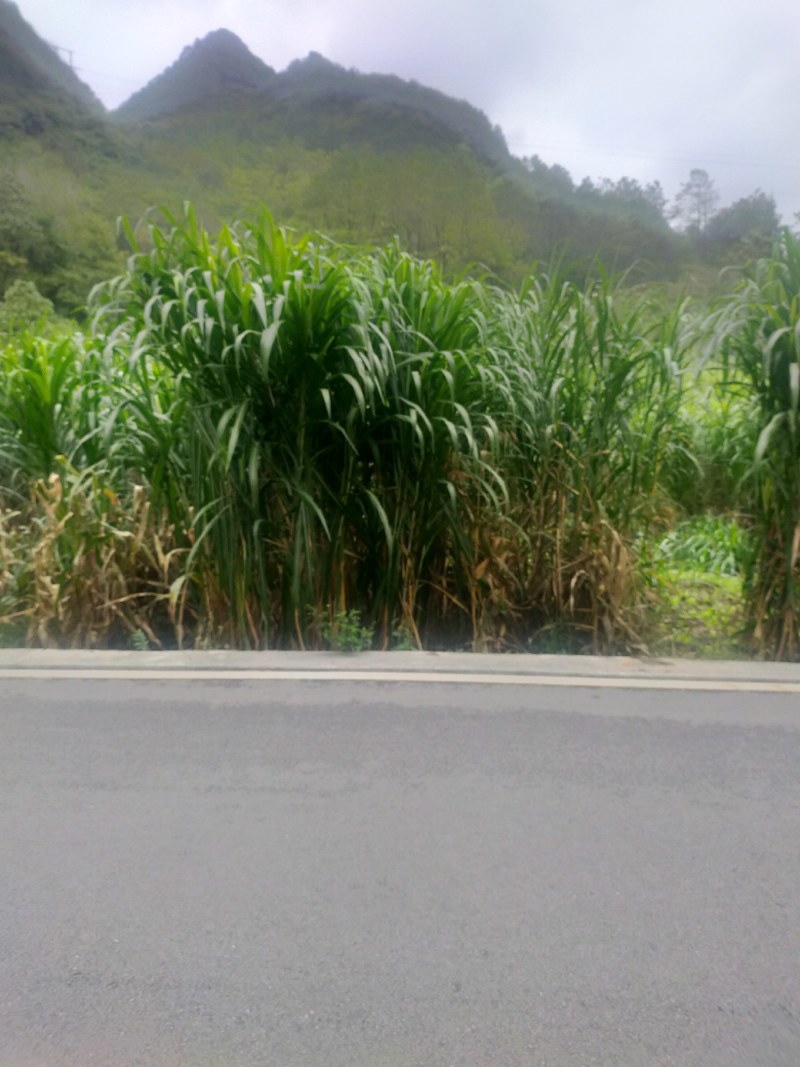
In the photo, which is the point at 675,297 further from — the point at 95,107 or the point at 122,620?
the point at 95,107

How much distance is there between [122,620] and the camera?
504 cm

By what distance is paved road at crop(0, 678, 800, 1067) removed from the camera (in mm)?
1965

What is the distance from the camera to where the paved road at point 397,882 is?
196cm

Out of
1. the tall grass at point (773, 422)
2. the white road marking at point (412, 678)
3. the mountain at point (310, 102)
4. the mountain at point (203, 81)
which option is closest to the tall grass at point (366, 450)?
the tall grass at point (773, 422)

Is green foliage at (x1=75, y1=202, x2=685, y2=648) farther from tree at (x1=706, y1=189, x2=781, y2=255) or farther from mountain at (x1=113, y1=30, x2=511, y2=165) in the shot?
mountain at (x1=113, y1=30, x2=511, y2=165)

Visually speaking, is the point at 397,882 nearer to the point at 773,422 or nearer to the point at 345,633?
the point at 345,633

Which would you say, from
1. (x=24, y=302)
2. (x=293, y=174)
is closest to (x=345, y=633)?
(x=24, y=302)

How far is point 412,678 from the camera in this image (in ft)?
13.4

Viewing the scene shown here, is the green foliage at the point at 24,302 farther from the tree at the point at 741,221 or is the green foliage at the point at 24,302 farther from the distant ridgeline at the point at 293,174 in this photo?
the tree at the point at 741,221

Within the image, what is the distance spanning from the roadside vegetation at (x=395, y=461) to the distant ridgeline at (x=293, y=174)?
0.69 metres

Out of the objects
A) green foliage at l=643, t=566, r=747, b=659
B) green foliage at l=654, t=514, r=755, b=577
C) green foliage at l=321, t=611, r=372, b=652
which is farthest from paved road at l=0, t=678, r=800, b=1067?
green foliage at l=654, t=514, r=755, b=577

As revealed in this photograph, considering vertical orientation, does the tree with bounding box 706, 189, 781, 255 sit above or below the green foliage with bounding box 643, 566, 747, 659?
above

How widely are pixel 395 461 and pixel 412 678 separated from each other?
4.26ft

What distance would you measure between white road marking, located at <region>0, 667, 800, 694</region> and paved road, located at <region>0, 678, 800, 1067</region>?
8.8 inches
